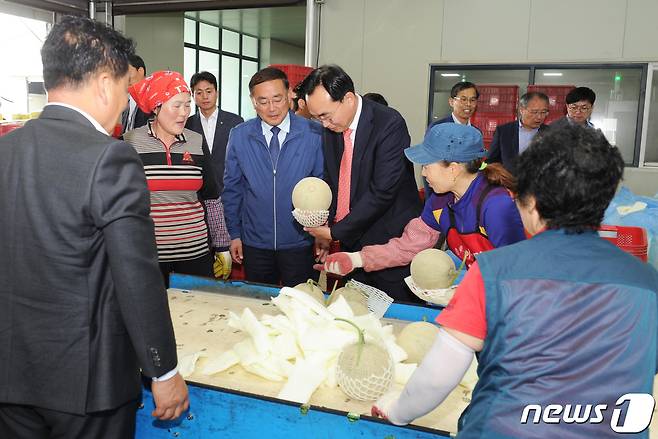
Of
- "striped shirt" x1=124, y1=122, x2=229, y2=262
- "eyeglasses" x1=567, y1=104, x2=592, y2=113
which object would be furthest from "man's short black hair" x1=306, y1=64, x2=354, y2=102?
"eyeglasses" x1=567, y1=104, x2=592, y2=113

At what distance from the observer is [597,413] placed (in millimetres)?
979

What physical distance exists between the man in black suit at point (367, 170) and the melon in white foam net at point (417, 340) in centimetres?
81

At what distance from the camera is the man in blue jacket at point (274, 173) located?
2910 millimetres

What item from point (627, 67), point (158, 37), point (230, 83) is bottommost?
point (627, 67)

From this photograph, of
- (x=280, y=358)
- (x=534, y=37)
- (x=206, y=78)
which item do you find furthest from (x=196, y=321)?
(x=534, y=37)

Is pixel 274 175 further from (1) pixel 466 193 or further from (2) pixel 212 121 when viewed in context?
(2) pixel 212 121

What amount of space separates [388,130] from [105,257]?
1.63 m

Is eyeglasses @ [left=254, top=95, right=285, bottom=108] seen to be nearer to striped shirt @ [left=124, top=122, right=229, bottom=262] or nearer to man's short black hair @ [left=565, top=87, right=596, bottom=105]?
striped shirt @ [left=124, top=122, right=229, bottom=262]

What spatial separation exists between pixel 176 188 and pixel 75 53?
4.50 feet

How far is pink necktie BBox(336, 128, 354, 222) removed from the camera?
271 cm

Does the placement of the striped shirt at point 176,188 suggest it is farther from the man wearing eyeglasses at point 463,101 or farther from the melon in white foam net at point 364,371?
the man wearing eyeglasses at point 463,101

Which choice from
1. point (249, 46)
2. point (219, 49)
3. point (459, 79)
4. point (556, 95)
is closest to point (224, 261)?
point (556, 95)

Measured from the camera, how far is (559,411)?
979mm

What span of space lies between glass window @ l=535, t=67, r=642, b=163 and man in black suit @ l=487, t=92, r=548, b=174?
1.70 metres
